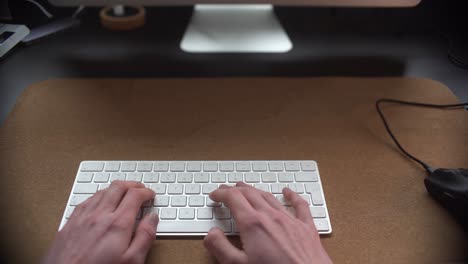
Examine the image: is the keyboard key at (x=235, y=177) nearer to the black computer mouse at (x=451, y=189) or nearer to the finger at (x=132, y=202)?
the finger at (x=132, y=202)

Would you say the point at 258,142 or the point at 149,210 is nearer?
the point at 149,210

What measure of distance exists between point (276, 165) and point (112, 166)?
225 millimetres

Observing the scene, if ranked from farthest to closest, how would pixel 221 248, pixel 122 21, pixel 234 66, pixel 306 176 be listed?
1. pixel 122 21
2. pixel 234 66
3. pixel 306 176
4. pixel 221 248

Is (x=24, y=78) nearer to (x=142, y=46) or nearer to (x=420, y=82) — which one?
(x=142, y=46)

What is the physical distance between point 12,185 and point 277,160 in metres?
0.36

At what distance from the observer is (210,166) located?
52cm

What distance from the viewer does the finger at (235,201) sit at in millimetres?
431

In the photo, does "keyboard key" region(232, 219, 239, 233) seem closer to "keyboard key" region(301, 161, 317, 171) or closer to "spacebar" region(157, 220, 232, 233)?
"spacebar" region(157, 220, 232, 233)

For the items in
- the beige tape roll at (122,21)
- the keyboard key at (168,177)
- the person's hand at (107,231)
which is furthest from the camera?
the beige tape roll at (122,21)

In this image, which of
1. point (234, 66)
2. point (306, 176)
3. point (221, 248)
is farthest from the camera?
point (234, 66)

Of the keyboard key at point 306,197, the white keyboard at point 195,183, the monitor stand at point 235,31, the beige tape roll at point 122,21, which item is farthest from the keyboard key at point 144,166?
the beige tape roll at point 122,21

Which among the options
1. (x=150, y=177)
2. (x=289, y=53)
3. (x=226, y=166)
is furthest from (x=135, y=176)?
(x=289, y=53)

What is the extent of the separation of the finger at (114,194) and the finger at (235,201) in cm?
10

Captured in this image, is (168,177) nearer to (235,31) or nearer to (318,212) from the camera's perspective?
(318,212)
